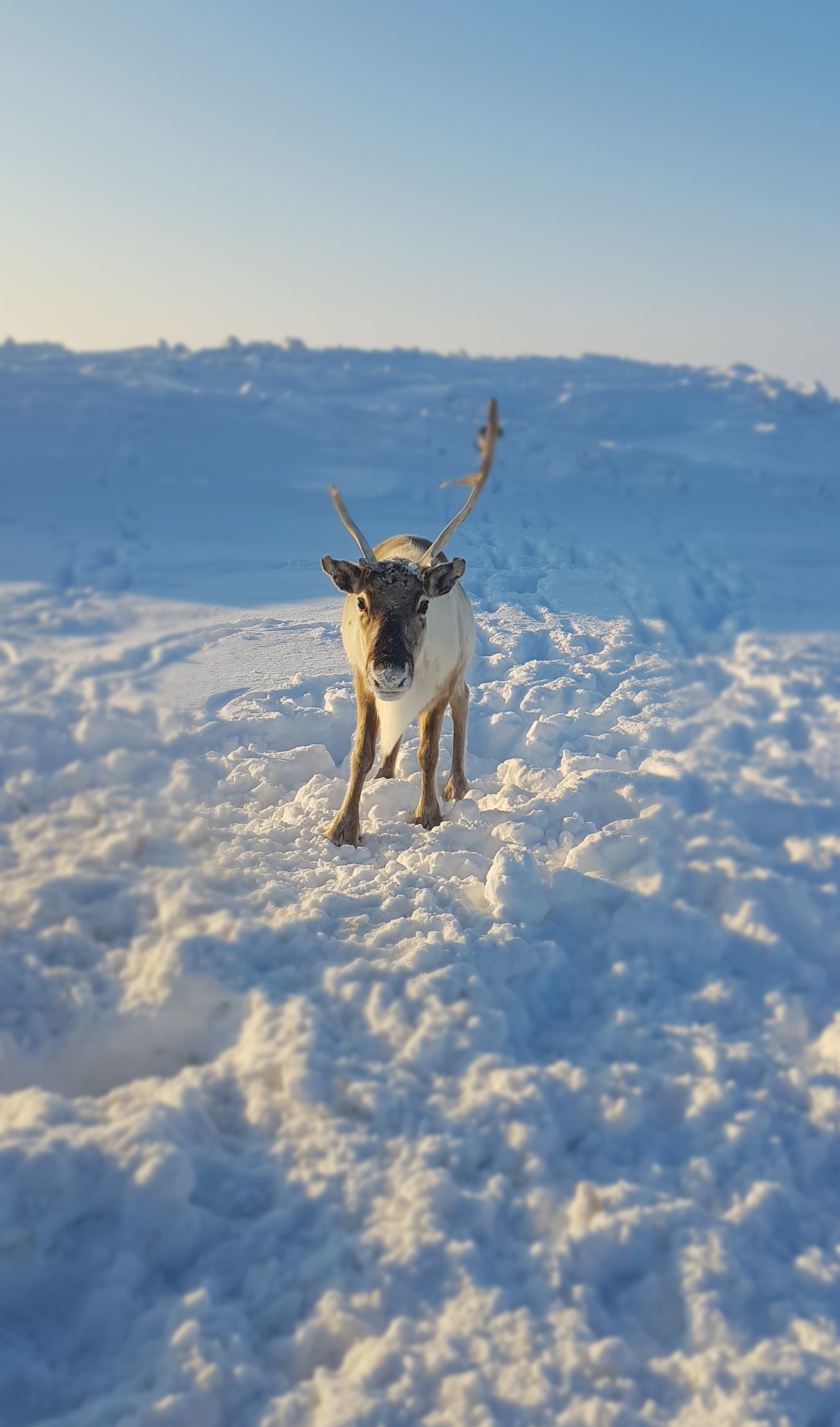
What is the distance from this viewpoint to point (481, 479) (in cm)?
522

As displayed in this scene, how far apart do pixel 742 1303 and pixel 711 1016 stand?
1.03 m

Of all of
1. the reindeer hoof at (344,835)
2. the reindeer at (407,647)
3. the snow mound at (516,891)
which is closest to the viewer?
the snow mound at (516,891)

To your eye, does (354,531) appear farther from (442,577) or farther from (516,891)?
(516,891)

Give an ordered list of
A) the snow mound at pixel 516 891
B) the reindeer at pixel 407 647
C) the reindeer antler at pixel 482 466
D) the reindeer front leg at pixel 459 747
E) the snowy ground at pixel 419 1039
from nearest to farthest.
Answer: the snowy ground at pixel 419 1039 → the snow mound at pixel 516 891 → the reindeer at pixel 407 647 → the reindeer antler at pixel 482 466 → the reindeer front leg at pixel 459 747

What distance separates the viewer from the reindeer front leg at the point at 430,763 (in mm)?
4809

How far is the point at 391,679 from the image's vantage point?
4.03 m

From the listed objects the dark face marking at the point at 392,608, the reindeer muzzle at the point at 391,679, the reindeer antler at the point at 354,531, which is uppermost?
the reindeer antler at the point at 354,531

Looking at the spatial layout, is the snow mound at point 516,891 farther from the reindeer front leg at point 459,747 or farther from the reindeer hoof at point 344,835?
the reindeer front leg at point 459,747

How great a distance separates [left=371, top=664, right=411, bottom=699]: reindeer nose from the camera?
404 centimetres

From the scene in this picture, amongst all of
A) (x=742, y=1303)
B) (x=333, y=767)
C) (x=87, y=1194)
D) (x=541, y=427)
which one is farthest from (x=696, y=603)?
(x=541, y=427)

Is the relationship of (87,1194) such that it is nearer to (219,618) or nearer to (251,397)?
(219,618)

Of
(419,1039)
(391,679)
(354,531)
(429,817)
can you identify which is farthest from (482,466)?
(419,1039)

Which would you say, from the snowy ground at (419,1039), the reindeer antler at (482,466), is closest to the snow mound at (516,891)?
the snowy ground at (419,1039)

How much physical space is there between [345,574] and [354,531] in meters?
0.33
